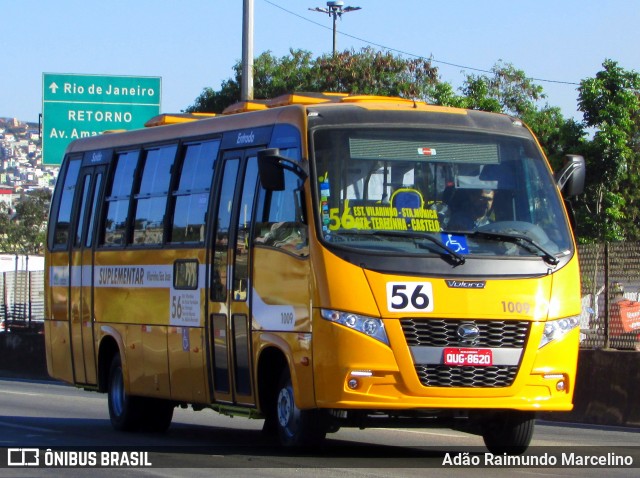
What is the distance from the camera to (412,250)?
36.4ft

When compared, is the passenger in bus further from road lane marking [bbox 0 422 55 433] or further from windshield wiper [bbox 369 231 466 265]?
road lane marking [bbox 0 422 55 433]

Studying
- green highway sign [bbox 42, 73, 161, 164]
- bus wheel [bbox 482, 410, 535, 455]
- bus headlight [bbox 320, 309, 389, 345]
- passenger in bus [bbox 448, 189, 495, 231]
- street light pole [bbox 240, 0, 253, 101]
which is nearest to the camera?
bus headlight [bbox 320, 309, 389, 345]

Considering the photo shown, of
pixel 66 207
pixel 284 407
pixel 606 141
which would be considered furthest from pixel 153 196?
pixel 606 141

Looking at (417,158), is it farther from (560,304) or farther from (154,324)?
(154,324)

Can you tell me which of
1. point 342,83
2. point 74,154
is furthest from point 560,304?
point 342,83

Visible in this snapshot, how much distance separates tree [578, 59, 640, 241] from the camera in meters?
34.4

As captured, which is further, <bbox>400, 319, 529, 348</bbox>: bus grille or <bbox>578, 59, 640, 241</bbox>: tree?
<bbox>578, 59, 640, 241</bbox>: tree

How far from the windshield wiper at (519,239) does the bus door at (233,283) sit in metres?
2.27

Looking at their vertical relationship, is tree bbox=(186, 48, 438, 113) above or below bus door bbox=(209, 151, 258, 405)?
above

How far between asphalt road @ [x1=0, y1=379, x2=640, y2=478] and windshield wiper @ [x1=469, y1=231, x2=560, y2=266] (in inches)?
69.5

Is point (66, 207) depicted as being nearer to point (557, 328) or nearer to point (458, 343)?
point (458, 343)

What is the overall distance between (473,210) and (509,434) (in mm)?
2091

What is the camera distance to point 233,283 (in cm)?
1264

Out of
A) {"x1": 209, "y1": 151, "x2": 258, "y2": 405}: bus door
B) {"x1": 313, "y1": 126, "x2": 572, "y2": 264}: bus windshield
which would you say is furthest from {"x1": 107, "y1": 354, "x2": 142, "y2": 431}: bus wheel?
{"x1": 313, "y1": 126, "x2": 572, "y2": 264}: bus windshield
